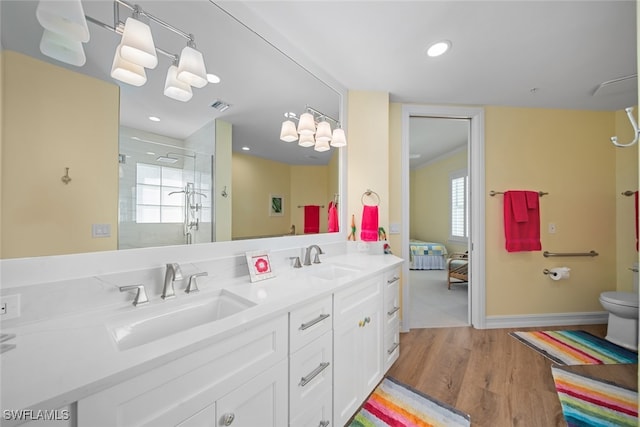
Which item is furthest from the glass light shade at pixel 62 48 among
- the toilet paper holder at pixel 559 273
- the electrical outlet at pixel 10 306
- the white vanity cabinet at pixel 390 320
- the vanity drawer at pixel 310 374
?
the toilet paper holder at pixel 559 273

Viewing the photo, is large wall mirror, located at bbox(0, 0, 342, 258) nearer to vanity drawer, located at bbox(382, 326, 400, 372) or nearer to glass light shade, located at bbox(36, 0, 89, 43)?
glass light shade, located at bbox(36, 0, 89, 43)

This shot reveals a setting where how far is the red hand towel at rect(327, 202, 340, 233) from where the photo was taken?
2122 mm

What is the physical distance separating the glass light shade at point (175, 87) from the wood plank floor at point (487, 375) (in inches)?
90.6

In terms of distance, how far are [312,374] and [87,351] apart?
0.84 meters

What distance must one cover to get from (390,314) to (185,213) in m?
1.58

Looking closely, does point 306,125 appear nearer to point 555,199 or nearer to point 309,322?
point 309,322

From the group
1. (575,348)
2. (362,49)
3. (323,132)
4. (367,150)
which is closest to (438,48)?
(362,49)

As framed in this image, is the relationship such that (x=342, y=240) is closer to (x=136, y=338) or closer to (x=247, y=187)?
(x=247, y=187)

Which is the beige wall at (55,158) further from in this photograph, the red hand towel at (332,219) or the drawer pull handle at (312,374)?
the red hand towel at (332,219)

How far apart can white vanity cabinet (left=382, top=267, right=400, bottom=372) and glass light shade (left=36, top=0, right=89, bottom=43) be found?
6.30 ft

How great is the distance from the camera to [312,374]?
1.11 meters

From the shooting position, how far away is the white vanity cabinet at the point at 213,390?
22.6 inches

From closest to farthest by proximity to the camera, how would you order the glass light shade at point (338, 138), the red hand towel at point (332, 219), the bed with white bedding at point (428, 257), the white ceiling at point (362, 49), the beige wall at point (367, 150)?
the white ceiling at point (362, 49)
the glass light shade at point (338, 138)
the red hand towel at point (332, 219)
the beige wall at point (367, 150)
the bed with white bedding at point (428, 257)

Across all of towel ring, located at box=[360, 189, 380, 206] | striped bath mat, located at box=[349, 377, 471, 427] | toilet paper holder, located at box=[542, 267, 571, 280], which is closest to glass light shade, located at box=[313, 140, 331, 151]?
towel ring, located at box=[360, 189, 380, 206]
